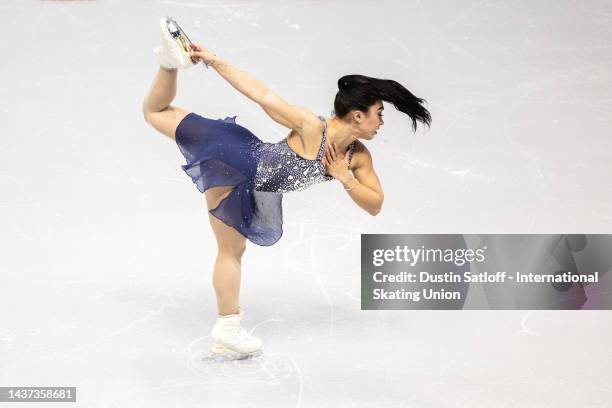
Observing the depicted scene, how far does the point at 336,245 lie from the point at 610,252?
1.44 m

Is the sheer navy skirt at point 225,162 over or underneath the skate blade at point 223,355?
over

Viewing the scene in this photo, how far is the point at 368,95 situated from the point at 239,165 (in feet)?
1.97

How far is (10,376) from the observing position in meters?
3.82

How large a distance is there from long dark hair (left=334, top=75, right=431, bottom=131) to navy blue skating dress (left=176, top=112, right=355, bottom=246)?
0.13 meters

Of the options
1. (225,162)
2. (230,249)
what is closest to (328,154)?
(225,162)

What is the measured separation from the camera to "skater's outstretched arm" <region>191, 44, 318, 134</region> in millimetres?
3771

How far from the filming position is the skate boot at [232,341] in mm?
4078

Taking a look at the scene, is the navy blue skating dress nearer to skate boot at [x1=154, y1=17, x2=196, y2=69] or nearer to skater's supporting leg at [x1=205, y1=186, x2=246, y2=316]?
skater's supporting leg at [x1=205, y1=186, x2=246, y2=316]

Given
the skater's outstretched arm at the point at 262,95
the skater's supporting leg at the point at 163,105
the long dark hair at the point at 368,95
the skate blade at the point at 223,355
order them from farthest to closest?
the skate blade at the point at 223,355 < the skater's supporting leg at the point at 163,105 < the long dark hair at the point at 368,95 < the skater's outstretched arm at the point at 262,95

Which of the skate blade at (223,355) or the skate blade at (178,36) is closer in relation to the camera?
the skate blade at (178,36)

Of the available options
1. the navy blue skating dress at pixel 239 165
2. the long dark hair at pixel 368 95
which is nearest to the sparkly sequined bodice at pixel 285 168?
the navy blue skating dress at pixel 239 165

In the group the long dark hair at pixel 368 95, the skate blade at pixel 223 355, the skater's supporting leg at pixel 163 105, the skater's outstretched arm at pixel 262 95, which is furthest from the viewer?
the skate blade at pixel 223 355

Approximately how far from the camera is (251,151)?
3.99 meters

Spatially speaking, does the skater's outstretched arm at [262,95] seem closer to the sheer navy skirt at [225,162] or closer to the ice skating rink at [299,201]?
the sheer navy skirt at [225,162]
